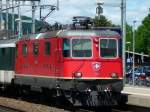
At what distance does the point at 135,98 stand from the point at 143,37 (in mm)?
77802

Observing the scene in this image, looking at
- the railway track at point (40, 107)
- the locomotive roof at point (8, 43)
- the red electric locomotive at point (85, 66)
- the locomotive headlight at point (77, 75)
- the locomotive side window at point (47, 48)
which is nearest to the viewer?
the red electric locomotive at point (85, 66)

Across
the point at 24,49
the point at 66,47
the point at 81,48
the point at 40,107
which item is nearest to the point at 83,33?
the point at 81,48

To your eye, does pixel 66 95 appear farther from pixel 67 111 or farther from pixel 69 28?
pixel 69 28

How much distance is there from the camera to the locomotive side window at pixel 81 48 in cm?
2242

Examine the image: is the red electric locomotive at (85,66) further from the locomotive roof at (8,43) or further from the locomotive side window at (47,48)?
the locomotive roof at (8,43)

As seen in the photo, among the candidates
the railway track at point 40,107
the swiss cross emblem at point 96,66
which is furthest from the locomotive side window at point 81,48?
the railway track at point 40,107

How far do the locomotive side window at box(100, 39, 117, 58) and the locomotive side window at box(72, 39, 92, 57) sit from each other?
0.47 meters

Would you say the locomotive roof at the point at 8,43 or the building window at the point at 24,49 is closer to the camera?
the building window at the point at 24,49

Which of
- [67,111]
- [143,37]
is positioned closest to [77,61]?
[67,111]

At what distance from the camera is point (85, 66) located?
2223 cm

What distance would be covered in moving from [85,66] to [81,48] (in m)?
0.76

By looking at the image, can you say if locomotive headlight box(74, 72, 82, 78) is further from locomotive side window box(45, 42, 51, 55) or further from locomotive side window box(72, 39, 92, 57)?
locomotive side window box(45, 42, 51, 55)

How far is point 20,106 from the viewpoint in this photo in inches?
986

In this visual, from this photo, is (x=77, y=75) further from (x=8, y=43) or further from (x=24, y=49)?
(x=8, y=43)
